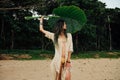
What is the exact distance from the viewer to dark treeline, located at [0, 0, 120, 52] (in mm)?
38031

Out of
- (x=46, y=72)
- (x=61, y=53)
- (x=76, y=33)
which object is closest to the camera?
(x=61, y=53)

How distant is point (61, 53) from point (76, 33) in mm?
33952

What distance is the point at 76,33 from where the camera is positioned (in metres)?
38.9

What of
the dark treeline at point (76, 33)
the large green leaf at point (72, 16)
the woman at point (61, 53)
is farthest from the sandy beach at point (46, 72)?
the dark treeline at point (76, 33)

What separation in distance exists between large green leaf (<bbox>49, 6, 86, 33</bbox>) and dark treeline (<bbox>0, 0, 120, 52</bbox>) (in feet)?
61.1

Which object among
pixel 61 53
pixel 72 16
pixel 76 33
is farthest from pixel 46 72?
pixel 76 33

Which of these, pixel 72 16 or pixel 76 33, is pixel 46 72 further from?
pixel 76 33

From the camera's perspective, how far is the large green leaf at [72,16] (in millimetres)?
5391

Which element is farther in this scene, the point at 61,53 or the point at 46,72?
the point at 46,72

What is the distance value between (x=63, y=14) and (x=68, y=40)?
565mm

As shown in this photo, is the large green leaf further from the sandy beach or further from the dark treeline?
the dark treeline

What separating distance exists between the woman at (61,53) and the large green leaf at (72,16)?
10.3 inches

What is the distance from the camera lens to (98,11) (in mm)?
41062

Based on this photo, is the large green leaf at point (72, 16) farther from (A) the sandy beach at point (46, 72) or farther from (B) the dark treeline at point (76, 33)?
(B) the dark treeline at point (76, 33)
